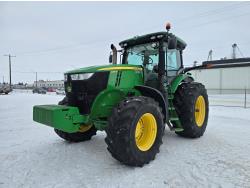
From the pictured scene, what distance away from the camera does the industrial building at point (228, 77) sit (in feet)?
112

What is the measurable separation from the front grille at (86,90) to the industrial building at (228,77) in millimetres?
33112

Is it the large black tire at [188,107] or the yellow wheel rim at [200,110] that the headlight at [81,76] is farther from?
the yellow wheel rim at [200,110]

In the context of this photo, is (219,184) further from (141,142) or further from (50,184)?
(50,184)

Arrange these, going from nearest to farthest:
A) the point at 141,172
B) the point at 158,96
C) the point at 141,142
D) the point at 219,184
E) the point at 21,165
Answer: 1. the point at 219,184
2. the point at 141,172
3. the point at 21,165
4. the point at 141,142
5. the point at 158,96

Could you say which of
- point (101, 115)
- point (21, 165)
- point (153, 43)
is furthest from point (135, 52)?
point (21, 165)

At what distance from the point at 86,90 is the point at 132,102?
3.23ft

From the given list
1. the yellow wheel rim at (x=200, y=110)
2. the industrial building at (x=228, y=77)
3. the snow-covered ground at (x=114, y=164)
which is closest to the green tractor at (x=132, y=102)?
the yellow wheel rim at (x=200, y=110)

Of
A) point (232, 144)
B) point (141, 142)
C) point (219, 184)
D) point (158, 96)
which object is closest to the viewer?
point (219, 184)

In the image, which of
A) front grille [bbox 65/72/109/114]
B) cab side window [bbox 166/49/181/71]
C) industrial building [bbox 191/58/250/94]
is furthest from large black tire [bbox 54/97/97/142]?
industrial building [bbox 191/58/250/94]

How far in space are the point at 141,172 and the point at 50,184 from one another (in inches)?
53.3

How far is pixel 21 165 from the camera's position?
3838mm

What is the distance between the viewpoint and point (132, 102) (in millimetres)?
3729

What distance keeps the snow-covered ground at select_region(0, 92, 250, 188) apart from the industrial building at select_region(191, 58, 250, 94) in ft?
105

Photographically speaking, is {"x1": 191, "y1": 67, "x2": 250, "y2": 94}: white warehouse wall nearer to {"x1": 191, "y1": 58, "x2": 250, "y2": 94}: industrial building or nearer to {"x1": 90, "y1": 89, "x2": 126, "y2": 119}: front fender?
{"x1": 191, "y1": 58, "x2": 250, "y2": 94}: industrial building
